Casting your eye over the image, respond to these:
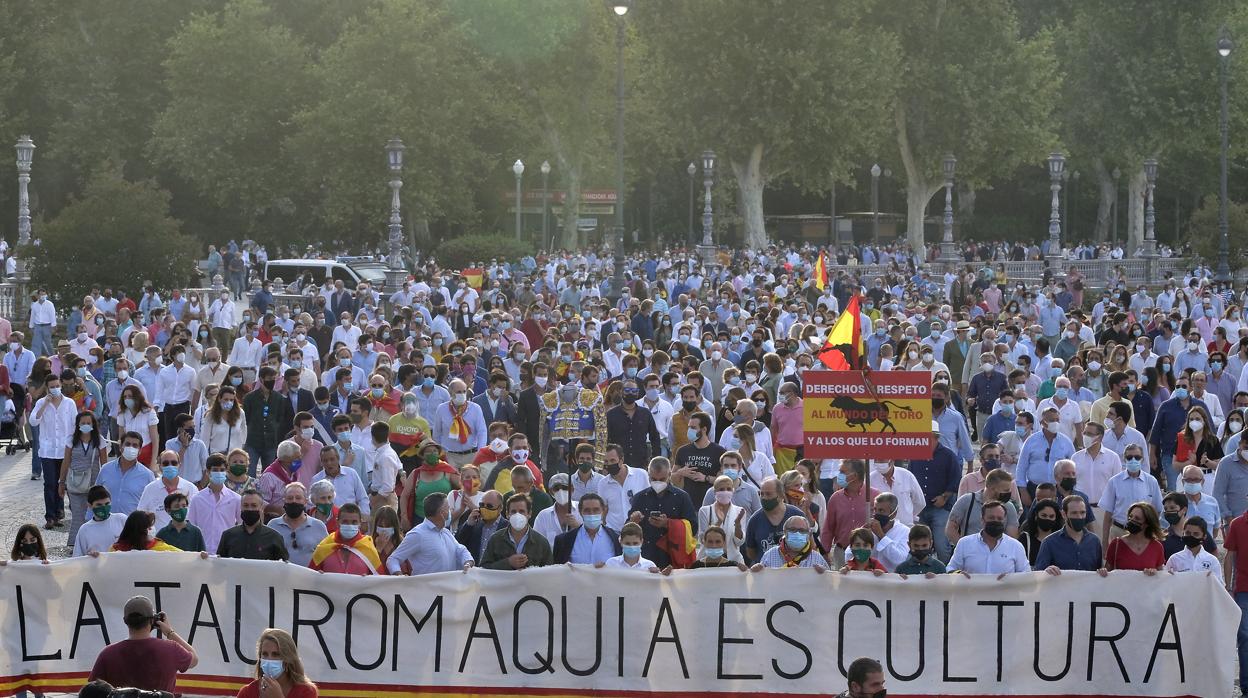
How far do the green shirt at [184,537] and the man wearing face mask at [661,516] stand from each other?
2921 mm

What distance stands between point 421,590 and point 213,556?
51.9 inches

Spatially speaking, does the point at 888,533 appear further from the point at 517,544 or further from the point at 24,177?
the point at 24,177

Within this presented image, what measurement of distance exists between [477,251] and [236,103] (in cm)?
1169

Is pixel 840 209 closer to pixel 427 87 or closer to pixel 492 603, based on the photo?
pixel 427 87

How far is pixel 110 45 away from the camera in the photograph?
68250 mm

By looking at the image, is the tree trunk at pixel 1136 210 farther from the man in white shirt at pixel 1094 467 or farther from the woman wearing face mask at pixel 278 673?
the woman wearing face mask at pixel 278 673

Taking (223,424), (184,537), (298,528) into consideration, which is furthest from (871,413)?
(223,424)

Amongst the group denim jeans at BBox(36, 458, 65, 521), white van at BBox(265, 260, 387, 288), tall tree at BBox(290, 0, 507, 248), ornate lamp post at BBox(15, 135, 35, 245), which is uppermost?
tall tree at BBox(290, 0, 507, 248)

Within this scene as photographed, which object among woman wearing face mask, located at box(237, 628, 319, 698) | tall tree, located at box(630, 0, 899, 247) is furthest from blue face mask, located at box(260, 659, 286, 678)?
tall tree, located at box(630, 0, 899, 247)

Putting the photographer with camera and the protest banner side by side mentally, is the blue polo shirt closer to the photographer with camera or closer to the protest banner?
the protest banner

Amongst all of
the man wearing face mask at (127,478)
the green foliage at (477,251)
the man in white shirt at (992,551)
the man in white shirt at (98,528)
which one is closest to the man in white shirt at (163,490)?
the man wearing face mask at (127,478)

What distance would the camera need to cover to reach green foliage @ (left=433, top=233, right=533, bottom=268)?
5625cm

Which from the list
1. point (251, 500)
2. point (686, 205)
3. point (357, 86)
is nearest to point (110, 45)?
point (357, 86)

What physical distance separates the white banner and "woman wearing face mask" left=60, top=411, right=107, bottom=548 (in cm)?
517
